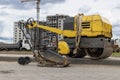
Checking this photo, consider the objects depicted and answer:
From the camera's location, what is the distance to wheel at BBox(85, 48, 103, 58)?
65.9 ft

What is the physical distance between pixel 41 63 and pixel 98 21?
3.76 metres

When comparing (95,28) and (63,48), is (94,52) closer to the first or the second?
(95,28)

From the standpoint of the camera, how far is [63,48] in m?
19.8

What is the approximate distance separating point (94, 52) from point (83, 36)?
4.01 ft

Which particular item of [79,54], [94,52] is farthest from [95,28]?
[79,54]

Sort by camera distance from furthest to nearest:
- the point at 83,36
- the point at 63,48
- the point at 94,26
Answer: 1. the point at 83,36
2. the point at 63,48
3. the point at 94,26

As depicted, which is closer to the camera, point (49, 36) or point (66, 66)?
point (66, 66)

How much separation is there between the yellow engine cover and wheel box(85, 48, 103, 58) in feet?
4.57

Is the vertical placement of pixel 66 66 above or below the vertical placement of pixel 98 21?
below

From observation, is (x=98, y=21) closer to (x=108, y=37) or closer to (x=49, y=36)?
(x=108, y=37)

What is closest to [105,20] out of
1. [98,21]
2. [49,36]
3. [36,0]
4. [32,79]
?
[98,21]

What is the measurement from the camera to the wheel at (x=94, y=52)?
65.9 ft

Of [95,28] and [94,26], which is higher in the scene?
[94,26]

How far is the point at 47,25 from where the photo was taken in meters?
22.4
